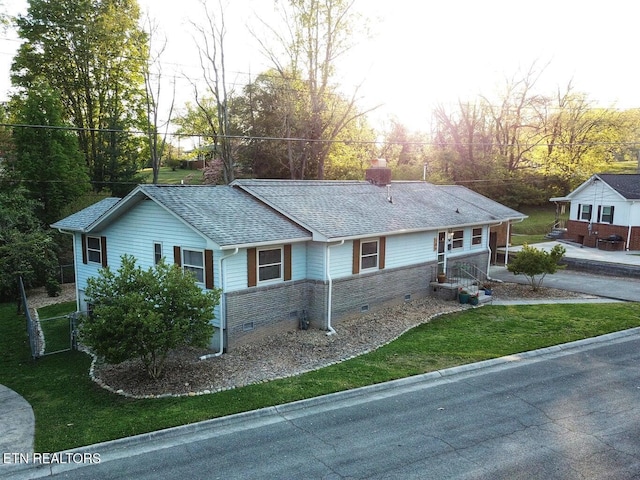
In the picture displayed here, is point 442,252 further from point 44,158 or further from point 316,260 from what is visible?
point 44,158

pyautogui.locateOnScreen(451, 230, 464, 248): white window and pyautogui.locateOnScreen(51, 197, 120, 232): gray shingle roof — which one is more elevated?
pyautogui.locateOnScreen(51, 197, 120, 232): gray shingle roof

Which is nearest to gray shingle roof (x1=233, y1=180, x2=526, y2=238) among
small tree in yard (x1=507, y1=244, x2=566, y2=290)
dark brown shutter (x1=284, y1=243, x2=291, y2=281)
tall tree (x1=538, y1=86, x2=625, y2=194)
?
dark brown shutter (x1=284, y1=243, x2=291, y2=281)

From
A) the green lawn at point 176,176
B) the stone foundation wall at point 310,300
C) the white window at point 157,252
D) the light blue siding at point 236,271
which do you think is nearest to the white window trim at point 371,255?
the stone foundation wall at point 310,300

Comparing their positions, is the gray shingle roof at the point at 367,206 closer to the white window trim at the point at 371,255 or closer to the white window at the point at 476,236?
the white window trim at the point at 371,255

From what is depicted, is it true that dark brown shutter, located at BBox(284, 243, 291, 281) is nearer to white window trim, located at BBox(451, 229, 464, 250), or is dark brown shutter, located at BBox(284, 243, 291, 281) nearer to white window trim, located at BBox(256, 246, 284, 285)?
white window trim, located at BBox(256, 246, 284, 285)

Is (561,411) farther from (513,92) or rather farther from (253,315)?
(513,92)
